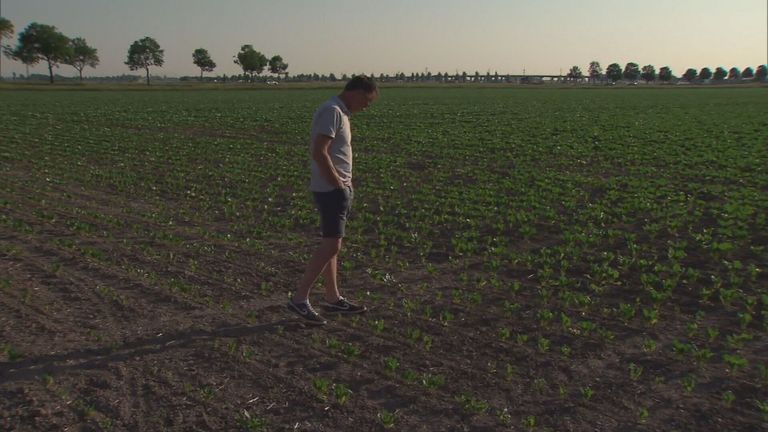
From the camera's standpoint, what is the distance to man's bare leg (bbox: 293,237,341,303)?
4859 millimetres

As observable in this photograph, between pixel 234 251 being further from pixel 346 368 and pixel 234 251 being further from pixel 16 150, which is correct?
pixel 16 150

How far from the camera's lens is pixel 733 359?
4.16 metres

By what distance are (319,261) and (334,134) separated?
118 centimetres

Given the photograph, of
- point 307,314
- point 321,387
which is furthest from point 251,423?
point 307,314

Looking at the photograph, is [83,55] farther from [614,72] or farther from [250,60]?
[614,72]

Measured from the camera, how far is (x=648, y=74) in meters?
183

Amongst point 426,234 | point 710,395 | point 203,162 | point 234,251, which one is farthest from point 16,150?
point 710,395

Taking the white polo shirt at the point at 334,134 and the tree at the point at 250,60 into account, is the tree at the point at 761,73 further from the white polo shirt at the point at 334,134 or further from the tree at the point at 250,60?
the white polo shirt at the point at 334,134

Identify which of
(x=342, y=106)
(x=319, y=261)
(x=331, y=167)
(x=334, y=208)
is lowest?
(x=319, y=261)

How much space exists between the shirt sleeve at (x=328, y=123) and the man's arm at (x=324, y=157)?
41 millimetres

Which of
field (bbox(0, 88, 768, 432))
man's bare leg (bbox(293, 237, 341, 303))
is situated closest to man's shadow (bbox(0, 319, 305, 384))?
field (bbox(0, 88, 768, 432))

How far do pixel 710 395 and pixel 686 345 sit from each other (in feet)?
2.11

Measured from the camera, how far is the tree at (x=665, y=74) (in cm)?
18056

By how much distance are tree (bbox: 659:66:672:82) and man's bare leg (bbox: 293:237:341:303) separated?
205 meters
